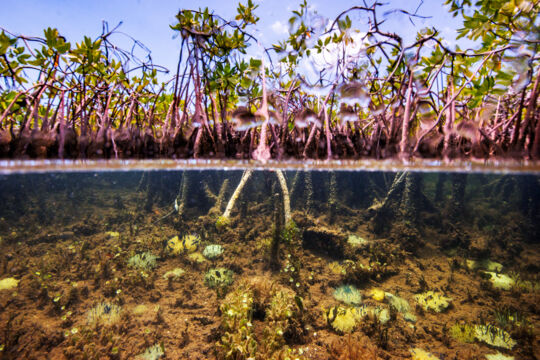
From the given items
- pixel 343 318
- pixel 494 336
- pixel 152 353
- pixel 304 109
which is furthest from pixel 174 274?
pixel 494 336

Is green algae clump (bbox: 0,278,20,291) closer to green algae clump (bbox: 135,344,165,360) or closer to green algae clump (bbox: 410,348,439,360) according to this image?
green algae clump (bbox: 135,344,165,360)

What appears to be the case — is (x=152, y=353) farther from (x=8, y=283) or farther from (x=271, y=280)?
(x=8, y=283)

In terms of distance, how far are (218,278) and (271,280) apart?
1629mm

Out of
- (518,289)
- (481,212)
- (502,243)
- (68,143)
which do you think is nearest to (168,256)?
(68,143)

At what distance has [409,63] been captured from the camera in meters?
2.21

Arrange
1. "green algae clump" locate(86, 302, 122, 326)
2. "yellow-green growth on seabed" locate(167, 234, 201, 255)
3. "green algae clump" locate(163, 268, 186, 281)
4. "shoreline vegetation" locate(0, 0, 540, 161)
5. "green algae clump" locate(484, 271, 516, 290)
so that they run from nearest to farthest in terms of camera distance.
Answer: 1. "shoreline vegetation" locate(0, 0, 540, 161)
2. "green algae clump" locate(86, 302, 122, 326)
3. "green algae clump" locate(163, 268, 186, 281)
4. "green algae clump" locate(484, 271, 516, 290)
5. "yellow-green growth on seabed" locate(167, 234, 201, 255)

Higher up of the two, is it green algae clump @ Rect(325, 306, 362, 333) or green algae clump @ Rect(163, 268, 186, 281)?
green algae clump @ Rect(325, 306, 362, 333)

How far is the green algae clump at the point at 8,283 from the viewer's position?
5.80 metres

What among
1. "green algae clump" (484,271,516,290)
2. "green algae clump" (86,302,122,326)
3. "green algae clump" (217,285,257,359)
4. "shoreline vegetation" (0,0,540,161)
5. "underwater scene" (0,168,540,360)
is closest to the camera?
"shoreline vegetation" (0,0,540,161)

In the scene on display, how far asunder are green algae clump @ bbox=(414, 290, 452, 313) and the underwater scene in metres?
0.05

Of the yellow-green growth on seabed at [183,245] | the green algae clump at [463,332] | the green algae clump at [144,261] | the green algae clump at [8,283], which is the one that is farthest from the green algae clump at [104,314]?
the green algae clump at [463,332]

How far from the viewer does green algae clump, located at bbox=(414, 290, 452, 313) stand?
18.1 feet

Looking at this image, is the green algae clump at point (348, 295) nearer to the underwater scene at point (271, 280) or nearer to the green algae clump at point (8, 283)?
the underwater scene at point (271, 280)

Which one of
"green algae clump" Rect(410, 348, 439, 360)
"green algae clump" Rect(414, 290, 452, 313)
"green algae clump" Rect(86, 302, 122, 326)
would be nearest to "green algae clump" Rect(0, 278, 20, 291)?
"green algae clump" Rect(86, 302, 122, 326)
